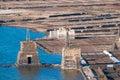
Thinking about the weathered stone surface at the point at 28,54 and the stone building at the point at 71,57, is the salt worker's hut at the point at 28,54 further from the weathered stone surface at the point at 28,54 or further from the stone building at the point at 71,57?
the stone building at the point at 71,57

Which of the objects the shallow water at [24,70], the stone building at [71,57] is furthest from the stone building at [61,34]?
the stone building at [71,57]

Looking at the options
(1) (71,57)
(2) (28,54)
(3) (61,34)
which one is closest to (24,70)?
(2) (28,54)

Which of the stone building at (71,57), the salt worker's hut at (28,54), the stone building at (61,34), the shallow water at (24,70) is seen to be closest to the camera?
the shallow water at (24,70)

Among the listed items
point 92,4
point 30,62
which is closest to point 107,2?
point 92,4

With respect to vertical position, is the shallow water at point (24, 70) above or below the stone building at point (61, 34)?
below

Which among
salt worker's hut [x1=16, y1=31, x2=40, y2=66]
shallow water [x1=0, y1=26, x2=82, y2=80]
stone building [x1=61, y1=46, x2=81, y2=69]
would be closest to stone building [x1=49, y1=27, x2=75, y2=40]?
shallow water [x1=0, y1=26, x2=82, y2=80]

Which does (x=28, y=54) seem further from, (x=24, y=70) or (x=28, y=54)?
(x=24, y=70)

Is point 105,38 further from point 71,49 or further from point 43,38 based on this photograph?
point 71,49
